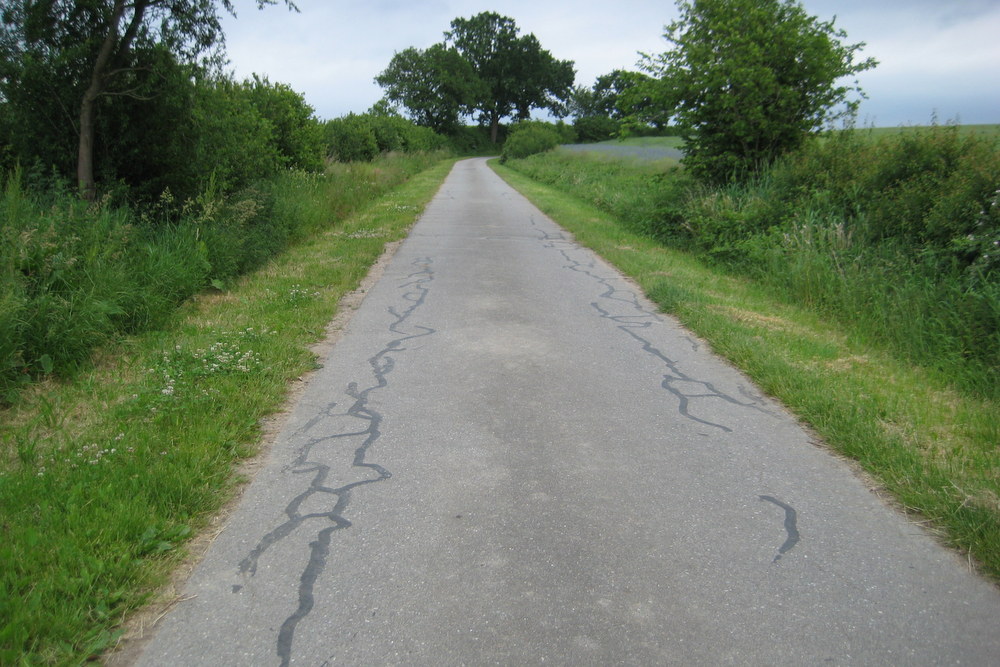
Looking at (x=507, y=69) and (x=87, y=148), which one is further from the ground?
(x=507, y=69)

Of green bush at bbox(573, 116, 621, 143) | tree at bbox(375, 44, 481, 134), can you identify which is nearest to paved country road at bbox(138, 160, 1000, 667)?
tree at bbox(375, 44, 481, 134)

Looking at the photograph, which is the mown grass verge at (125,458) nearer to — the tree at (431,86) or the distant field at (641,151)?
the distant field at (641,151)

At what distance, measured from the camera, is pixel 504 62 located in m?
98.9

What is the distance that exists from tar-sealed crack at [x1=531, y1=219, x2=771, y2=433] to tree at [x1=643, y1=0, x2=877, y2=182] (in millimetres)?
4410

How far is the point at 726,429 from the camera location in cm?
466

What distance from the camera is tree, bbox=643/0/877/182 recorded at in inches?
489

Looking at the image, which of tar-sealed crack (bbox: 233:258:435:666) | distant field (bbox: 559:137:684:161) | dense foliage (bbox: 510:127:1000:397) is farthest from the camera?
distant field (bbox: 559:137:684:161)

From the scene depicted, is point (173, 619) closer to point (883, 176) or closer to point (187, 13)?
point (187, 13)

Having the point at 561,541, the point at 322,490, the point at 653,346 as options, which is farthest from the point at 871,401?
the point at 322,490

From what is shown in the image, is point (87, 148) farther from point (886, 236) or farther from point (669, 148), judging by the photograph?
point (669, 148)

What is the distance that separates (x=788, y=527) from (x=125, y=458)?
3546 mm

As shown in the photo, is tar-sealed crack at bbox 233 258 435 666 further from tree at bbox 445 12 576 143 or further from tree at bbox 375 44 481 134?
tree at bbox 445 12 576 143

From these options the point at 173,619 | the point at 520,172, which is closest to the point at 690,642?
the point at 173,619

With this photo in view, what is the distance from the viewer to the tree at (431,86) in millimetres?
A: 82000
